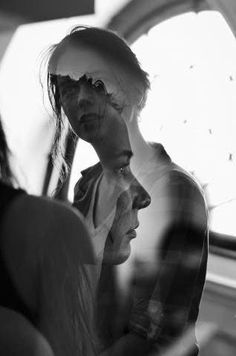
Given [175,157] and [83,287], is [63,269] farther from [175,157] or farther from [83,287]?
[175,157]

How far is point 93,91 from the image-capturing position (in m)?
0.92

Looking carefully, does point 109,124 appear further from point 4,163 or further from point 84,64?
point 4,163

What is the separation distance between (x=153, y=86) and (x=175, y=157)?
0.41 feet

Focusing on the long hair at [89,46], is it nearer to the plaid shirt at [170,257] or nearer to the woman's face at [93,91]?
the woman's face at [93,91]

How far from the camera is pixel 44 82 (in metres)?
0.98

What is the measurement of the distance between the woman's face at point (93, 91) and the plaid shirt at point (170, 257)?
4.8 inches

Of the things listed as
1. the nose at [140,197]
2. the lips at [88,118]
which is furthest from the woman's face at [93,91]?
the nose at [140,197]

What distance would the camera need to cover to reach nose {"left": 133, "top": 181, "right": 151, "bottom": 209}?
0.88 m

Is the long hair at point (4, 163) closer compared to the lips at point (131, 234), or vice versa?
the lips at point (131, 234)

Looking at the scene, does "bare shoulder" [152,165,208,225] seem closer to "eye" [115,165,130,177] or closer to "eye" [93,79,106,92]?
"eye" [115,165,130,177]

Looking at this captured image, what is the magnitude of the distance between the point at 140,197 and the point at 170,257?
111 mm

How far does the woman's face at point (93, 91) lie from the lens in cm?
91

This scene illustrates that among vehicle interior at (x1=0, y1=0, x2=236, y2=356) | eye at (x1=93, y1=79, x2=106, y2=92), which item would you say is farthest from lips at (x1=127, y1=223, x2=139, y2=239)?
eye at (x1=93, y1=79, x2=106, y2=92)

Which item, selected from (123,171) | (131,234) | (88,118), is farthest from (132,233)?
(88,118)
